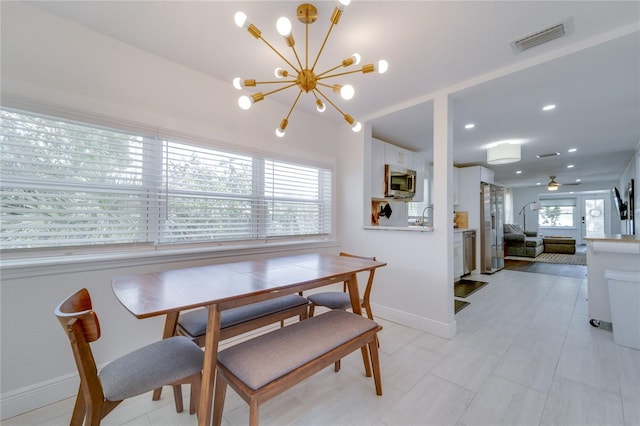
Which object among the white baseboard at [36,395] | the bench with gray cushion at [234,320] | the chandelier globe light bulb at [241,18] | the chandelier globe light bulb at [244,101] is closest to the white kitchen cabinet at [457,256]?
the bench with gray cushion at [234,320]

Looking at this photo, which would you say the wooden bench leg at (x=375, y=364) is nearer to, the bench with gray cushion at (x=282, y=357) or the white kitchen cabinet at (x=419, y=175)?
the bench with gray cushion at (x=282, y=357)

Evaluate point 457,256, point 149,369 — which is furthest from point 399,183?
point 149,369

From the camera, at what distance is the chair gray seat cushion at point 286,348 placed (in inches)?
46.7

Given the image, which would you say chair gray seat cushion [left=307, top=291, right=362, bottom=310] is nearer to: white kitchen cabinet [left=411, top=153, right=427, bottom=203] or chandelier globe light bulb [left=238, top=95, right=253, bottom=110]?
chandelier globe light bulb [left=238, top=95, right=253, bottom=110]

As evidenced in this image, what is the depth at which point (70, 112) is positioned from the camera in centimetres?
176

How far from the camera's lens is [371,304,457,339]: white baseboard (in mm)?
2553

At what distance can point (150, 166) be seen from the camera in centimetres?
210

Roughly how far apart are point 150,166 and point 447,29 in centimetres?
247

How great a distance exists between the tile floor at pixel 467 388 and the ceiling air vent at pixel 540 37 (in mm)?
2483

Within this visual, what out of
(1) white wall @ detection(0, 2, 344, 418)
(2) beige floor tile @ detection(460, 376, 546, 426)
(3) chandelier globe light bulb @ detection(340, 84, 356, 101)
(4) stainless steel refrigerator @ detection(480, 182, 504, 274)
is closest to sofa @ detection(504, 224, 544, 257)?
(4) stainless steel refrigerator @ detection(480, 182, 504, 274)

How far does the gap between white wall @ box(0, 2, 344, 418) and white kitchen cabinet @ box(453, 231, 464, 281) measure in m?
3.88

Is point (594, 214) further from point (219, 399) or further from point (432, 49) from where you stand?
point (219, 399)

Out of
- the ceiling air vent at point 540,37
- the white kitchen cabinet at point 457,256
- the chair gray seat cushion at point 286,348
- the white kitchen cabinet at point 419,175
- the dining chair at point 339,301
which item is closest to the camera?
the chair gray seat cushion at point 286,348

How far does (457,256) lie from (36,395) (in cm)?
522
